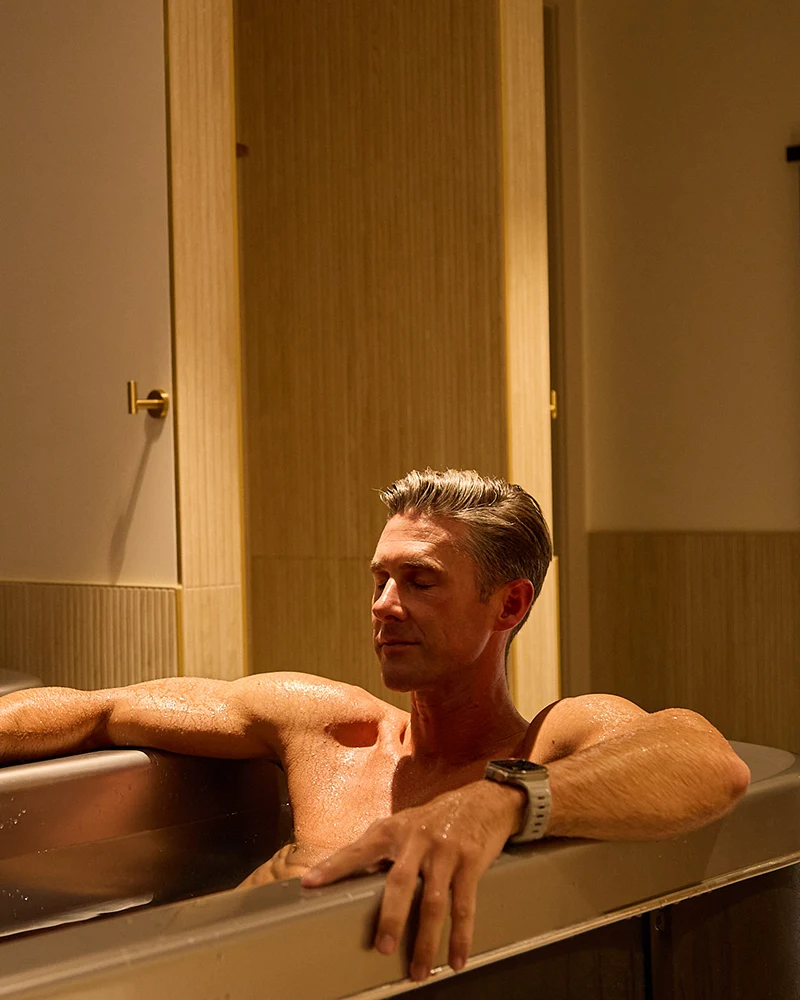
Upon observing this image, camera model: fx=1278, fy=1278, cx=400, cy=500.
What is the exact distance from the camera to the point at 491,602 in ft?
5.74

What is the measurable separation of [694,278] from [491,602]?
8.30 feet

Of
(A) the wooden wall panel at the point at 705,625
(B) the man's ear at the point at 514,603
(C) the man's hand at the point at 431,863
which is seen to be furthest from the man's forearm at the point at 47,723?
(A) the wooden wall panel at the point at 705,625

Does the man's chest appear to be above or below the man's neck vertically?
below

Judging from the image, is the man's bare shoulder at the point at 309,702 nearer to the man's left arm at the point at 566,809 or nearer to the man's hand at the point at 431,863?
the man's left arm at the point at 566,809

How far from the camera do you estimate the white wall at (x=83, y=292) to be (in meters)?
2.48

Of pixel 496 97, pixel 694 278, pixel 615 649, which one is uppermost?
pixel 496 97

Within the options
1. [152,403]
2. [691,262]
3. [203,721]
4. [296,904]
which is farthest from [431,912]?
[691,262]

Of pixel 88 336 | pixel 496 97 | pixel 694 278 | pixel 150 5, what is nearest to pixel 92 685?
pixel 88 336

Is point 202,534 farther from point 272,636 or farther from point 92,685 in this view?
point 272,636

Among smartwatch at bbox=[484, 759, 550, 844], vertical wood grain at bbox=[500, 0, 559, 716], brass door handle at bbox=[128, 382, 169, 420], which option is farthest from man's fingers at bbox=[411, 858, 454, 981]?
vertical wood grain at bbox=[500, 0, 559, 716]

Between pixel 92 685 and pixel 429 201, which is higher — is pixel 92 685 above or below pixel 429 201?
below

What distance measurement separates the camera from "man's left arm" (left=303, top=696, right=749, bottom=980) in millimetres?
1096

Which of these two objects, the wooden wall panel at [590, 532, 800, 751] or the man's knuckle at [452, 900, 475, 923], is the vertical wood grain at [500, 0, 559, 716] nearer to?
the wooden wall panel at [590, 532, 800, 751]

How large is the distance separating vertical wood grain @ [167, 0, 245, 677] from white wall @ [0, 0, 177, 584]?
36 mm
